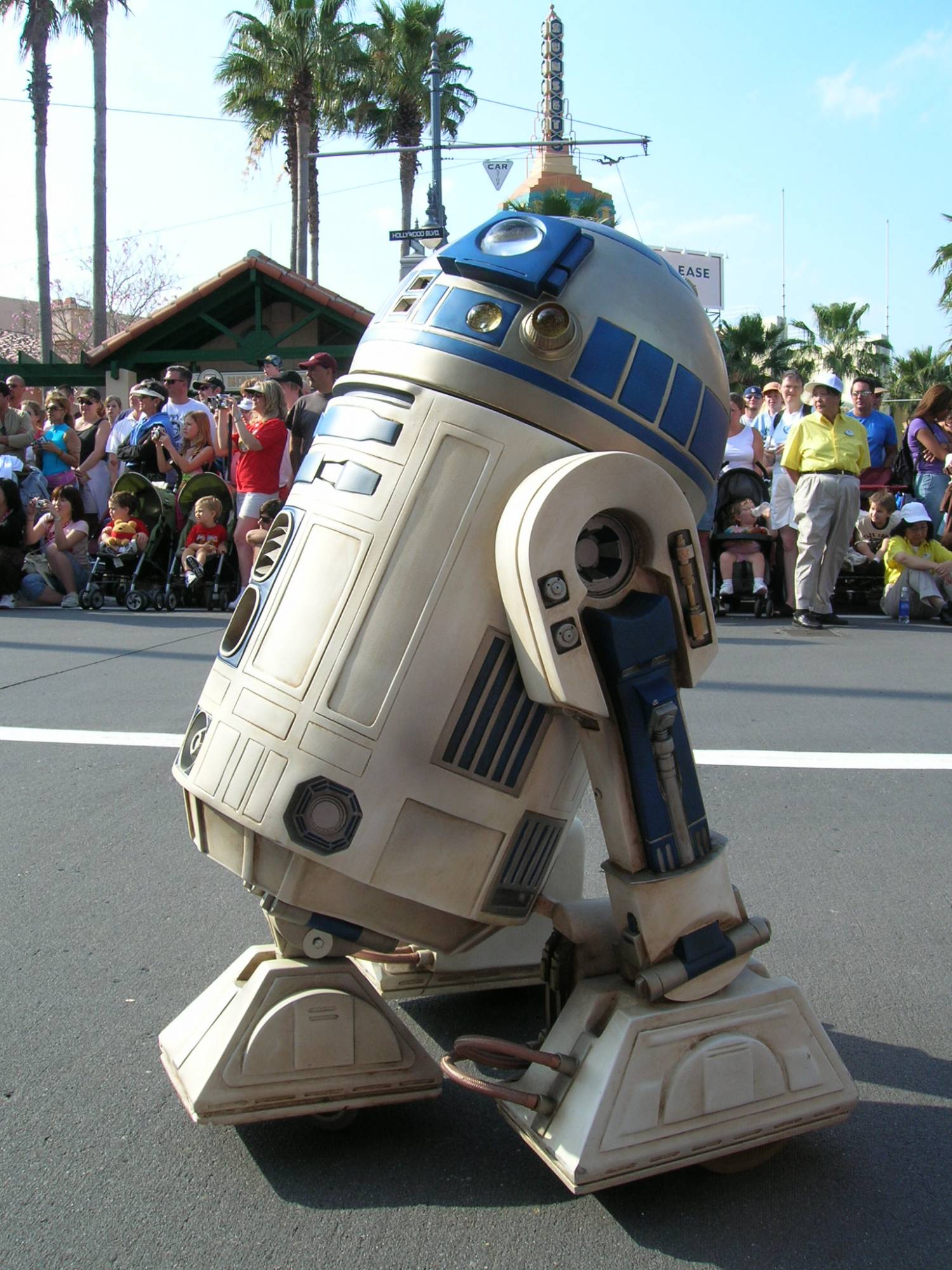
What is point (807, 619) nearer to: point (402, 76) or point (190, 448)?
point (190, 448)

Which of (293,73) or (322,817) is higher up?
(293,73)

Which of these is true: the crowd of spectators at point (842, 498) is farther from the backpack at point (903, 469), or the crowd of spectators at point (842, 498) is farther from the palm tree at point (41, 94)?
the palm tree at point (41, 94)

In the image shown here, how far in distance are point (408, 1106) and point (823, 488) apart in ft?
24.6

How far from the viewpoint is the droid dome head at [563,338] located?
2.06 m

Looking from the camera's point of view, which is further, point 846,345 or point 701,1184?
point 846,345

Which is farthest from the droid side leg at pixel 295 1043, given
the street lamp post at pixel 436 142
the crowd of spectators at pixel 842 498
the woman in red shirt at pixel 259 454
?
the street lamp post at pixel 436 142

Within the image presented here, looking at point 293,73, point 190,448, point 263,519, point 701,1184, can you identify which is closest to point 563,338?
point 701,1184

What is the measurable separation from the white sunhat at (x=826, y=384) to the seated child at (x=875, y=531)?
1.77 metres

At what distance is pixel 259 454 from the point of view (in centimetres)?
923

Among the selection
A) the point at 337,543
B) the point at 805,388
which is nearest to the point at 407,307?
the point at 337,543

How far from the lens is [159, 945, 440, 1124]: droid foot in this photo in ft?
7.05

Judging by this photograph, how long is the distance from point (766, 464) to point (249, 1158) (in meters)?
9.72

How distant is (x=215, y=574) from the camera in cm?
1042

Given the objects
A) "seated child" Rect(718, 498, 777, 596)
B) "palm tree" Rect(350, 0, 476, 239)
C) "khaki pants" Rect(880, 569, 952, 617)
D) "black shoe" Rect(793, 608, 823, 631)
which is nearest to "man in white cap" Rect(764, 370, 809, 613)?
"seated child" Rect(718, 498, 777, 596)
